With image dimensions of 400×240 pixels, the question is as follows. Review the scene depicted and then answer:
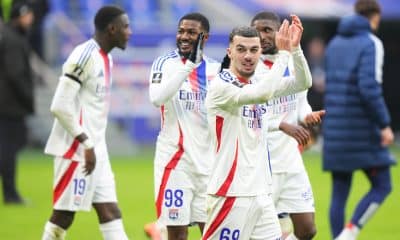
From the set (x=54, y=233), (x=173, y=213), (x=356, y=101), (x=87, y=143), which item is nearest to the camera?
(x=173, y=213)

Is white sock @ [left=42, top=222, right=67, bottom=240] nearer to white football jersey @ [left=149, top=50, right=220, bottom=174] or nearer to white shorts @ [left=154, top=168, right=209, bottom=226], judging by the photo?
white shorts @ [left=154, top=168, right=209, bottom=226]

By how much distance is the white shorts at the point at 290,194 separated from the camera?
32.7ft

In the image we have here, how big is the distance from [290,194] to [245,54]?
2169mm

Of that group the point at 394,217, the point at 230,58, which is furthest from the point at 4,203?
the point at 230,58

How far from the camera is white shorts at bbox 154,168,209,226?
31.1 feet

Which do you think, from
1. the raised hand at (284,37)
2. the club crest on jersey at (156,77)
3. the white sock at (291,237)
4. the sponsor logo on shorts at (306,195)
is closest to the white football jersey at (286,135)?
the sponsor logo on shorts at (306,195)

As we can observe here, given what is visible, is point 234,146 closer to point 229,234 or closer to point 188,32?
point 229,234

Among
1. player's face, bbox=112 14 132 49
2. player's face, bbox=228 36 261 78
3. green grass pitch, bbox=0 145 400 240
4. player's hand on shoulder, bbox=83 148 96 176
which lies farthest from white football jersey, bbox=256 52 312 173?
green grass pitch, bbox=0 145 400 240

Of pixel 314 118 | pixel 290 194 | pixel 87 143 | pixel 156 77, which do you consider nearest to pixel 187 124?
pixel 156 77

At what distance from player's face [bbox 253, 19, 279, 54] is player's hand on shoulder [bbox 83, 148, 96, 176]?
170cm

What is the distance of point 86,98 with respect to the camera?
394 inches

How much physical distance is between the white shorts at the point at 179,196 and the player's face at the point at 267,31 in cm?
122

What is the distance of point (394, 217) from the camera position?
14.3 metres

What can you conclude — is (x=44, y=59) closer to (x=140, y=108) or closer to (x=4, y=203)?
(x=140, y=108)
